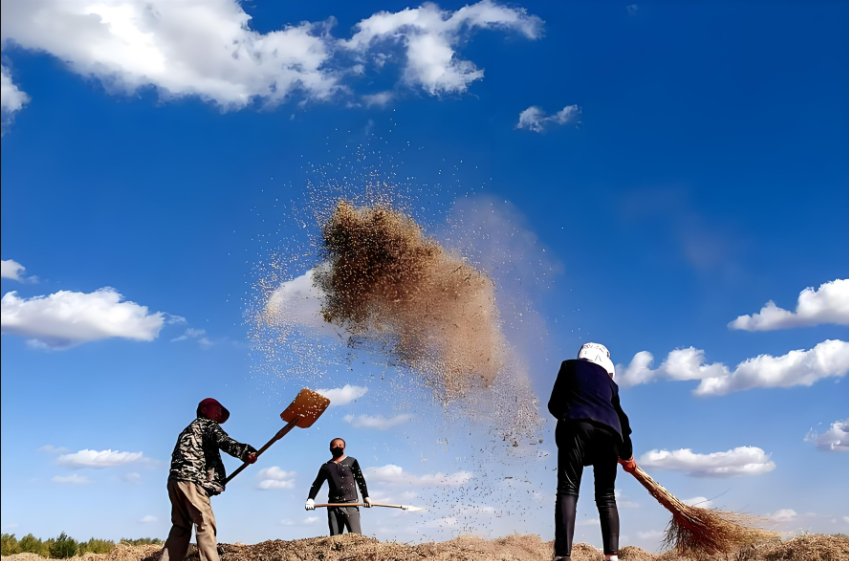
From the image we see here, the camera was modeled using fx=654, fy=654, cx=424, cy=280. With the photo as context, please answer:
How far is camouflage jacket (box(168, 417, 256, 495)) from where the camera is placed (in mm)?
6191

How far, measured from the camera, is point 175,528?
247 inches

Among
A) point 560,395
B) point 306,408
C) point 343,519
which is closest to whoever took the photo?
point 560,395

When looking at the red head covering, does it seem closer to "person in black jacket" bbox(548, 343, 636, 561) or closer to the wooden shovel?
the wooden shovel

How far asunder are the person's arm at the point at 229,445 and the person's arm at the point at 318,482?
2.18 m

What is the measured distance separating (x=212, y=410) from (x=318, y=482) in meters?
2.37

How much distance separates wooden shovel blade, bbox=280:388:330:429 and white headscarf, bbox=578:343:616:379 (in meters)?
2.96

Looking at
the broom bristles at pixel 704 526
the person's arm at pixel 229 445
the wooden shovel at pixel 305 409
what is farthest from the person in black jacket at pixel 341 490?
the broom bristles at pixel 704 526

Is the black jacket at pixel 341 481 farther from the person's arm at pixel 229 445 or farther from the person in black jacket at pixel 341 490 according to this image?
the person's arm at pixel 229 445

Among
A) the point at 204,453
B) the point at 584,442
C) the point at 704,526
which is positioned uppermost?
the point at 204,453

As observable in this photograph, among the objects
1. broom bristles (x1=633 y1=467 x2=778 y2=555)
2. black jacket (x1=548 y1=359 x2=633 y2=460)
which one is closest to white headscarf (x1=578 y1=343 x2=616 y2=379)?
black jacket (x1=548 y1=359 x2=633 y2=460)

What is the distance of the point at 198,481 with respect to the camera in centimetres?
618

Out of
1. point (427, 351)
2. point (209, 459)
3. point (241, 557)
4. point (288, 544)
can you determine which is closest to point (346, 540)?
point (288, 544)

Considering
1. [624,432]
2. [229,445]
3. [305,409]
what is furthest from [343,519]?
[624,432]

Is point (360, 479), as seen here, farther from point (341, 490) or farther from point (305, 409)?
point (305, 409)
